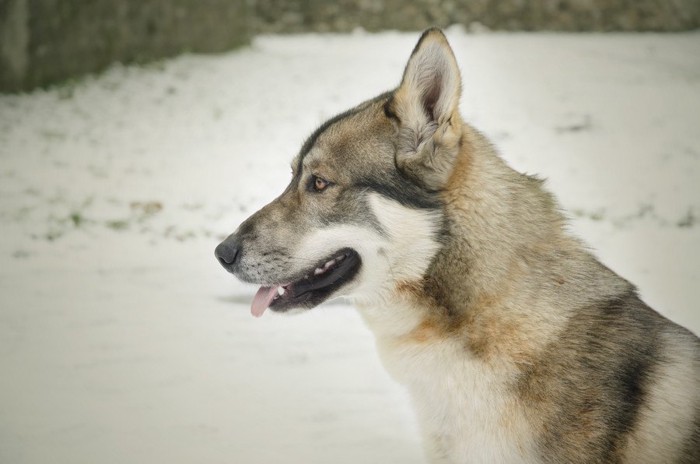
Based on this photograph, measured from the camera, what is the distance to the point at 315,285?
2406mm

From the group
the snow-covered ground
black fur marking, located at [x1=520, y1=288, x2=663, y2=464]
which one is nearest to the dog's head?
black fur marking, located at [x1=520, y1=288, x2=663, y2=464]

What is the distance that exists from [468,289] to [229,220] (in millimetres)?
3643

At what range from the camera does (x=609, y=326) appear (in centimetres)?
213

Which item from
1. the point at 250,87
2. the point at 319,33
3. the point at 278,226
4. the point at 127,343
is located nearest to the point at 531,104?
the point at 250,87

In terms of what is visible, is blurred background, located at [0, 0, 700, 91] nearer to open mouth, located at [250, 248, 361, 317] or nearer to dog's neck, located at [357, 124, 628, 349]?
open mouth, located at [250, 248, 361, 317]

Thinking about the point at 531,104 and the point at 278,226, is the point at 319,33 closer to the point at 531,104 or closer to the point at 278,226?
the point at 531,104

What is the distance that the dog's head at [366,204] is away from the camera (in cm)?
224

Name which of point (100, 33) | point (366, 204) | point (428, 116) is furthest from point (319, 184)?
point (100, 33)

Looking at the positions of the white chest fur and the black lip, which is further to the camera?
the black lip

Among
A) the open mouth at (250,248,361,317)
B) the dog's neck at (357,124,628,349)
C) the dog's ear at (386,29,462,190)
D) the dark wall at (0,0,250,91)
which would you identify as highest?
the dog's ear at (386,29,462,190)

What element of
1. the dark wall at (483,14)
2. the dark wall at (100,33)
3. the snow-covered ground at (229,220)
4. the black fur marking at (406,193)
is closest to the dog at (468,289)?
the black fur marking at (406,193)

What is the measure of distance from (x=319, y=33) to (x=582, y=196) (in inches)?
248

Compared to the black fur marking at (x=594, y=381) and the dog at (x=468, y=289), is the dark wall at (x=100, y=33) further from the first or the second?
the black fur marking at (x=594, y=381)

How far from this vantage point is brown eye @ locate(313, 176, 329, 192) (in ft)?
7.91
